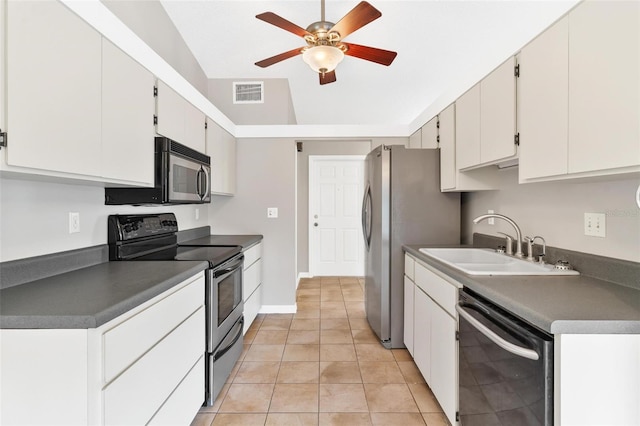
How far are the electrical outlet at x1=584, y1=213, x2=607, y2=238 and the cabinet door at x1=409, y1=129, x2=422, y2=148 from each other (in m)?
1.73

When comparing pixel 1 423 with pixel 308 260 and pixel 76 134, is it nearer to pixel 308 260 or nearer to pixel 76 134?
pixel 76 134

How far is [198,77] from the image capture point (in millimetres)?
3229

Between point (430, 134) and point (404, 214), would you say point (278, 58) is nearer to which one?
point (430, 134)

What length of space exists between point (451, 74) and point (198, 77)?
288 centimetres

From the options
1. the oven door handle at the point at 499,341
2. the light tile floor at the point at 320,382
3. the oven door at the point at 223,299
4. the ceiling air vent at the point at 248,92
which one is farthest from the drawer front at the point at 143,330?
the ceiling air vent at the point at 248,92

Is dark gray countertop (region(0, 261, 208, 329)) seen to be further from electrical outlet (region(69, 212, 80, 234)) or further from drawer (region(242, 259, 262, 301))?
drawer (region(242, 259, 262, 301))

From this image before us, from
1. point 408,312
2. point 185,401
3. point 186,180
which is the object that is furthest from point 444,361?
point 186,180

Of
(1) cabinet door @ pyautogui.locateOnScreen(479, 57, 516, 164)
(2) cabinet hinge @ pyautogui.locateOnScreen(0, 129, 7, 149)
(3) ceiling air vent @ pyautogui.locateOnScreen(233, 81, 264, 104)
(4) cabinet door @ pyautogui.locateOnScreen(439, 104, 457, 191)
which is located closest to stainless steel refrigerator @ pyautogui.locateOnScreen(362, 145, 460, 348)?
(4) cabinet door @ pyautogui.locateOnScreen(439, 104, 457, 191)

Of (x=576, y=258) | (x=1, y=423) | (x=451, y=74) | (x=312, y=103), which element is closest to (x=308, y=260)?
(x=312, y=103)

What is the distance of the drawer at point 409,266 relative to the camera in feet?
7.43

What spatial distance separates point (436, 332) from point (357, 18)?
199cm

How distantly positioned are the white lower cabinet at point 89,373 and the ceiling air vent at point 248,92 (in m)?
2.92

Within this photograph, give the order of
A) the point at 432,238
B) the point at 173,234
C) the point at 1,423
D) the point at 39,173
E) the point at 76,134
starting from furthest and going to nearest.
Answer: the point at 432,238 < the point at 173,234 < the point at 76,134 < the point at 39,173 < the point at 1,423

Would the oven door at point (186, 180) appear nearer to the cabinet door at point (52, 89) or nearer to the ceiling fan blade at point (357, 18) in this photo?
the cabinet door at point (52, 89)
